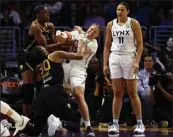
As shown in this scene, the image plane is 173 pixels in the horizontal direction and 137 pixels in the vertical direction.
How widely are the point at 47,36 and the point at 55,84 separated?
1.91m

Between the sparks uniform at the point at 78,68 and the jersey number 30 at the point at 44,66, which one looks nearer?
the jersey number 30 at the point at 44,66

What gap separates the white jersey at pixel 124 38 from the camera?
10.8 m

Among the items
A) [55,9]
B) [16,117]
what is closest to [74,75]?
[16,117]

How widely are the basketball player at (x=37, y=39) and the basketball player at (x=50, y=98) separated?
1123 millimetres

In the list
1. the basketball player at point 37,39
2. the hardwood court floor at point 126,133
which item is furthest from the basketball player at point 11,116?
the basketball player at point 37,39

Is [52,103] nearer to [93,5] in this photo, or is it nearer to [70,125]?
[70,125]

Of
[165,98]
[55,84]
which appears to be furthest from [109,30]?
[165,98]

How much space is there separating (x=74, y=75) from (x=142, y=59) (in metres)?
3.32

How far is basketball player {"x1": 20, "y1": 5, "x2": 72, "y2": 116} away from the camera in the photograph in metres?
11.4

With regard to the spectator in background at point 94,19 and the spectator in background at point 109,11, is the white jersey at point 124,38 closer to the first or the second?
the spectator in background at point 94,19

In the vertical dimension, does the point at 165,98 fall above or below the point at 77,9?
below

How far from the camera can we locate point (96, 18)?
632 inches

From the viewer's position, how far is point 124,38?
10828mm

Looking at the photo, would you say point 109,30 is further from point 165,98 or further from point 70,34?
point 165,98
